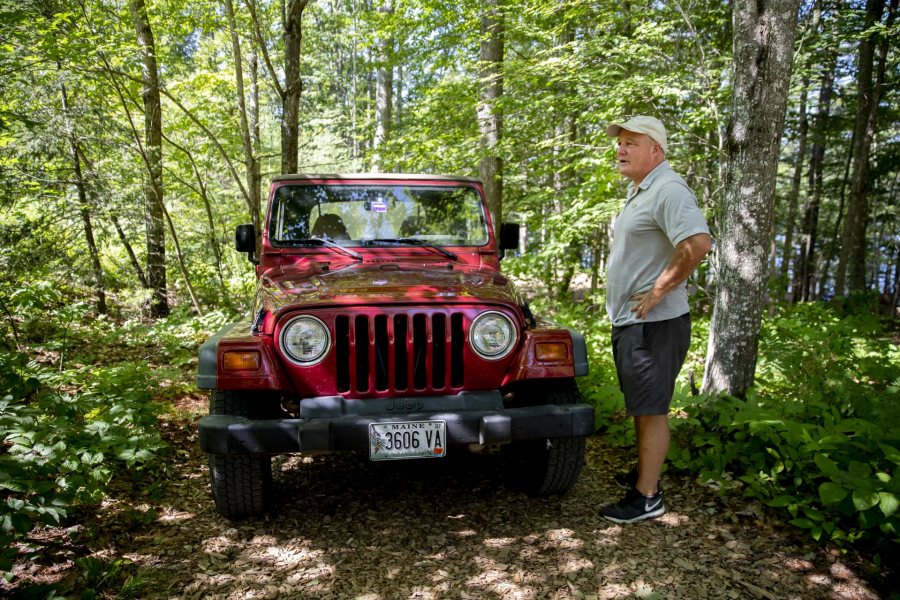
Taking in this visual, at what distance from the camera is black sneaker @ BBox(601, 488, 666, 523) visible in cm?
302

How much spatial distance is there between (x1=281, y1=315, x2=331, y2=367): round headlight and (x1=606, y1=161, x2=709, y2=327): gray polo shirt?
1.55 meters

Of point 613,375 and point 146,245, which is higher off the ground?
point 146,245

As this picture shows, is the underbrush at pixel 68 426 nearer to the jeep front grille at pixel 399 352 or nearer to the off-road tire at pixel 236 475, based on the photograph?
the off-road tire at pixel 236 475

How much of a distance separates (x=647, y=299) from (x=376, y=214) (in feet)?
7.38

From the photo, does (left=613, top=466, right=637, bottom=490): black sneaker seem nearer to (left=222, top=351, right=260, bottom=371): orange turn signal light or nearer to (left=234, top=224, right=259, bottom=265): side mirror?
(left=222, top=351, right=260, bottom=371): orange turn signal light

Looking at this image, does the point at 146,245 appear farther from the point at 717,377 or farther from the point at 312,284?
the point at 717,377

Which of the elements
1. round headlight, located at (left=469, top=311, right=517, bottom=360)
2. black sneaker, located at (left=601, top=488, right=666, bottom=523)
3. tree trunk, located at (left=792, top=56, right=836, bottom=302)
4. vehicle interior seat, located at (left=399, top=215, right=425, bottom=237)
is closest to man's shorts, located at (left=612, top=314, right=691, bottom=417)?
black sneaker, located at (left=601, top=488, right=666, bottom=523)

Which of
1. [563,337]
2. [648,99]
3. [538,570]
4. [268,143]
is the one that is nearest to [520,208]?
[648,99]

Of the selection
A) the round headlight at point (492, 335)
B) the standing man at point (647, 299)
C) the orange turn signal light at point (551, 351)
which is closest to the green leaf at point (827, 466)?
the standing man at point (647, 299)

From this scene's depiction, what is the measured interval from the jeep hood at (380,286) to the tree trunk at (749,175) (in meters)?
1.59

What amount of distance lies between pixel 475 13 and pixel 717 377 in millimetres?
7507

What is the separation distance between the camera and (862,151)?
9.89m

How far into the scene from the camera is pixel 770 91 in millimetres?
3492

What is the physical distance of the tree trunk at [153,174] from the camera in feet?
26.5
